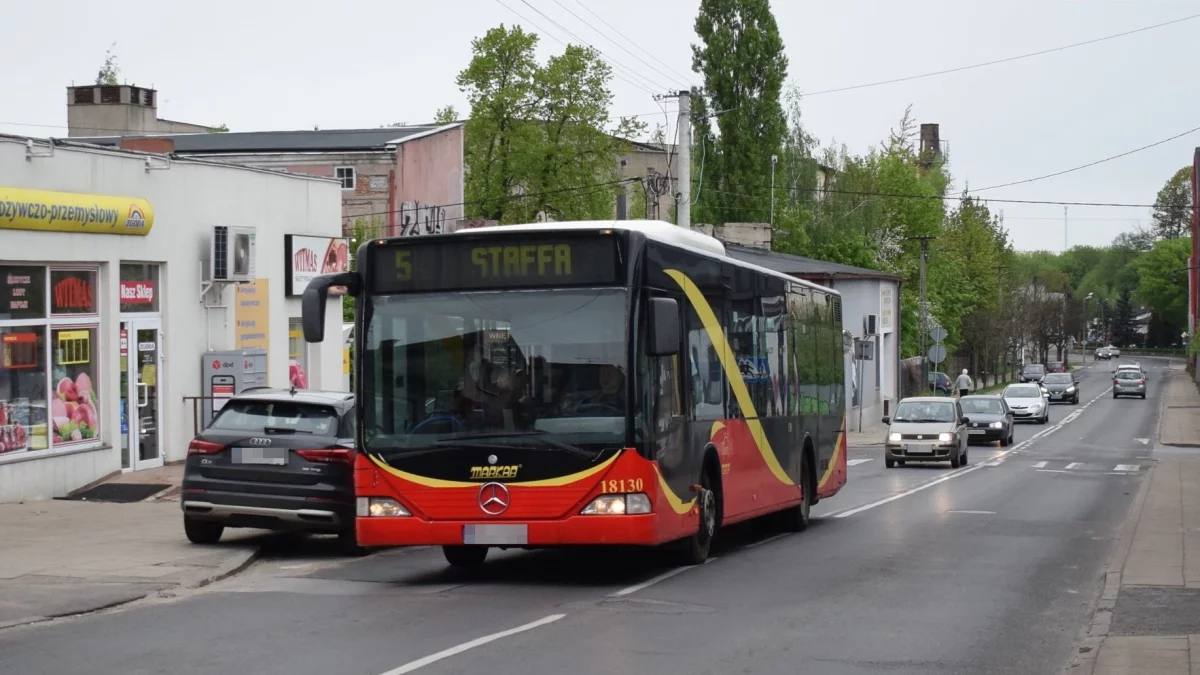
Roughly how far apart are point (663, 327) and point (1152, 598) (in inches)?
175

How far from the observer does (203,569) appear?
14031 millimetres

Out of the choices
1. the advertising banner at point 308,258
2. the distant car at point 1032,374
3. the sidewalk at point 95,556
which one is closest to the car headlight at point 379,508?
the sidewalk at point 95,556

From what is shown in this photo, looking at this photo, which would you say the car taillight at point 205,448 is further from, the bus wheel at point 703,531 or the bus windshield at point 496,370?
the bus wheel at point 703,531

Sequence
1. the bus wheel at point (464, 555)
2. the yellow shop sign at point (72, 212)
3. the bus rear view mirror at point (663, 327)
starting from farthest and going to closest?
the yellow shop sign at point (72, 212) < the bus wheel at point (464, 555) < the bus rear view mirror at point (663, 327)

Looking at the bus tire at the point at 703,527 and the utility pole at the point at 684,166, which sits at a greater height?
the utility pole at the point at 684,166

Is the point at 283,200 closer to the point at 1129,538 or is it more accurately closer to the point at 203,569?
the point at 203,569

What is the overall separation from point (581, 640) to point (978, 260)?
3808 inches

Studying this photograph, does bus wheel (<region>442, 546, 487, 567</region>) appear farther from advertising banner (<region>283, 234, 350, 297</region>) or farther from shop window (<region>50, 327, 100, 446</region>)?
advertising banner (<region>283, 234, 350, 297</region>)

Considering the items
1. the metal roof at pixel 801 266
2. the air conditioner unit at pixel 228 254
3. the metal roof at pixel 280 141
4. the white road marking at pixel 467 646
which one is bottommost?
the white road marking at pixel 467 646

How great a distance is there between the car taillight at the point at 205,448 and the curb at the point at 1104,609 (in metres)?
8.49

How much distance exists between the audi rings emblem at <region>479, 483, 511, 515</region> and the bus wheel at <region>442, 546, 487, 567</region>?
1827mm

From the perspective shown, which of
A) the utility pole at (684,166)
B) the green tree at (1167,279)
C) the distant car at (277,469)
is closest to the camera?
the distant car at (277,469)

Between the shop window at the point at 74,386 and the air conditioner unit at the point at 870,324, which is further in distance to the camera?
the air conditioner unit at the point at 870,324

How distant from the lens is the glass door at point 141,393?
22.7m
